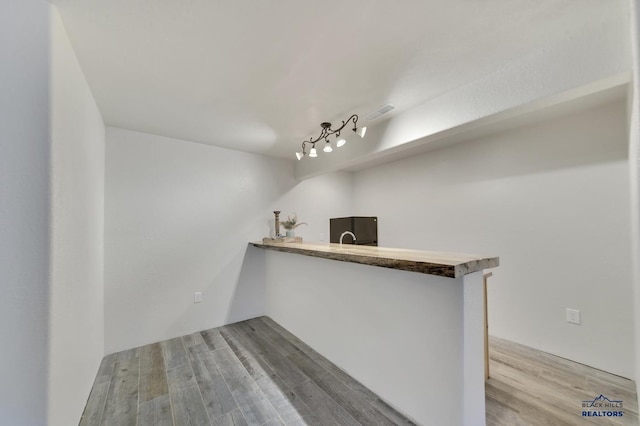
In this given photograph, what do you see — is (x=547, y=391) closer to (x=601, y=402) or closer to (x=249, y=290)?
(x=601, y=402)

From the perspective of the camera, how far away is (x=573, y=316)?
2.26 m

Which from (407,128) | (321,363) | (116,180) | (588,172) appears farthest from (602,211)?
(116,180)

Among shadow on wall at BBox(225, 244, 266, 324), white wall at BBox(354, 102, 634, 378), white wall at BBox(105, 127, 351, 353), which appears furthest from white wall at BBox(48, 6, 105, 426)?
white wall at BBox(354, 102, 634, 378)

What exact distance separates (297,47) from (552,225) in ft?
9.23

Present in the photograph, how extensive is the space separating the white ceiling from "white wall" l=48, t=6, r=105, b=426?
8.8 inches

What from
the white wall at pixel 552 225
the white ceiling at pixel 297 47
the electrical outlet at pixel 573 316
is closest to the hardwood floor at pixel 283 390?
the white wall at pixel 552 225

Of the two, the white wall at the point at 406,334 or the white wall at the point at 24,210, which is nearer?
the white wall at the point at 24,210

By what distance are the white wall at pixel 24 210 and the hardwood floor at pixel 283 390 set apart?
87 centimetres

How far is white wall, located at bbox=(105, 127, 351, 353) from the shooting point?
2.50 m

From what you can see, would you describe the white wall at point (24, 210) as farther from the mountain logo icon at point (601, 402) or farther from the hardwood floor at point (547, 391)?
the mountain logo icon at point (601, 402)

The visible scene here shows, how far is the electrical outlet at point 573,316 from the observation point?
2.24 metres

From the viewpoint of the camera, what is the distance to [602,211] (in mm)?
2143
